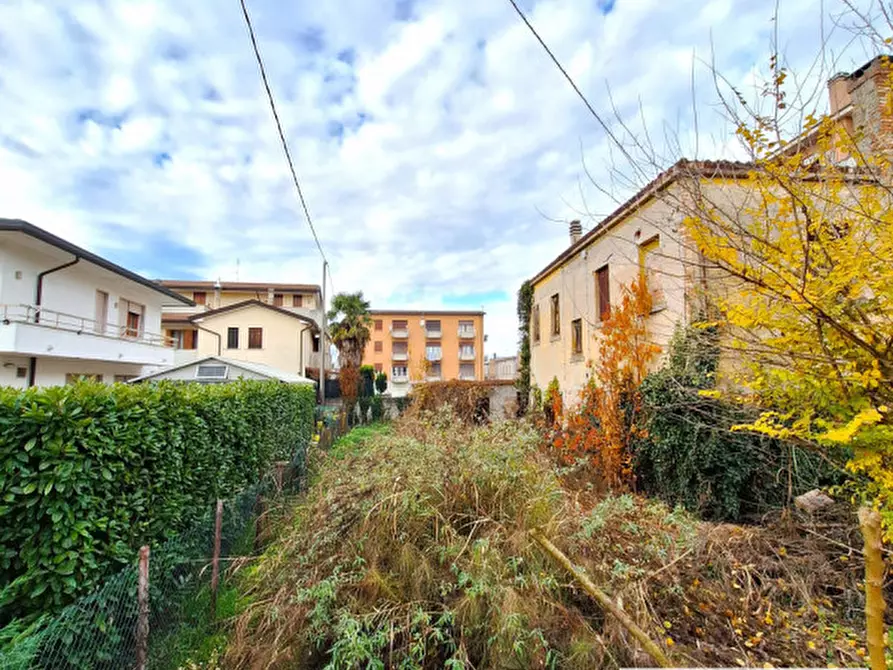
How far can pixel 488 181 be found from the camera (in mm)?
9469

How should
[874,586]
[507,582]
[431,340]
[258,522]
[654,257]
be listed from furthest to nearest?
1. [431,340]
2. [654,257]
3. [258,522]
4. [507,582]
5. [874,586]

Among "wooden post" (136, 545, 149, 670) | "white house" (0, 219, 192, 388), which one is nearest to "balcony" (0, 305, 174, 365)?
"white house" (0, 219, 192, 388)

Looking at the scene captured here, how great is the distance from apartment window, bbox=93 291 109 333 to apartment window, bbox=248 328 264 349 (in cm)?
1104

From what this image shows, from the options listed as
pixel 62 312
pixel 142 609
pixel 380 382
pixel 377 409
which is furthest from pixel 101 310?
pixel 380 382

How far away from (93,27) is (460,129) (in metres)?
5.24

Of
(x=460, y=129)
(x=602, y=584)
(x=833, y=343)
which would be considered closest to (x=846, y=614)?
(x=602, y=584)

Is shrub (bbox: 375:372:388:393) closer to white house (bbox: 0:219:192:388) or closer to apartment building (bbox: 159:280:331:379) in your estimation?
apartment building (bbox: 159:280:331:379)

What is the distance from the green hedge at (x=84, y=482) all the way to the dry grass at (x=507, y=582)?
1.19 m

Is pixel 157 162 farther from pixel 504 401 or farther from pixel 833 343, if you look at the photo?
pixel 504 401

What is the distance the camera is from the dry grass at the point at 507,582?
9.78ft

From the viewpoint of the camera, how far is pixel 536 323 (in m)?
17.3

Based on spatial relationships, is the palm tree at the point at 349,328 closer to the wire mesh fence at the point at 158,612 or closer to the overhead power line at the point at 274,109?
the overhead power line at the point at 274,109

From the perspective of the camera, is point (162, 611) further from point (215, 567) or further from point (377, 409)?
point (377, 409)

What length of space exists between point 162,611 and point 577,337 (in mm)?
11824
